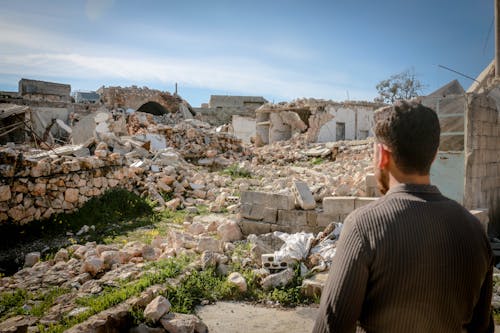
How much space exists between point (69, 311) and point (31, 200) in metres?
4.25

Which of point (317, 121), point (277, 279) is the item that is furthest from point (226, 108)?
point (277, 279)

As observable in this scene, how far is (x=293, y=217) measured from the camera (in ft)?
20.2

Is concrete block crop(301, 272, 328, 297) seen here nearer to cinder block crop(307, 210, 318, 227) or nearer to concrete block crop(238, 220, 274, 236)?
cinder block crop(307, 210, 318, 227)

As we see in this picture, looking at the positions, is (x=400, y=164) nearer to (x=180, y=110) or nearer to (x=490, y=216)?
(x=490, y=216)

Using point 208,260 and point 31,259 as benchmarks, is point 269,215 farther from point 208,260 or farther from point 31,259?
point 31,259

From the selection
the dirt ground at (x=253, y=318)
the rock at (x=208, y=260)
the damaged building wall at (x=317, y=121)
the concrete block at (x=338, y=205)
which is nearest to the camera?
the dirt ground at (x=253, y=318)

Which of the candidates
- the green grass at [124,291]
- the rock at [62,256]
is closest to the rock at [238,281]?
the green grass at [124,291]

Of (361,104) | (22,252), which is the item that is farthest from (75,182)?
(361,104)

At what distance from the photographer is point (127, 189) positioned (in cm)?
905

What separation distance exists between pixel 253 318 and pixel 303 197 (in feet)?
9.19

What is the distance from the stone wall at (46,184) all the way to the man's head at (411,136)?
717cm

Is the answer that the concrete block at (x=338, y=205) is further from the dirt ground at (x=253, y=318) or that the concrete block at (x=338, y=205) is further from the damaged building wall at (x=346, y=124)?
the damaged building wall at (x=346, y=124)

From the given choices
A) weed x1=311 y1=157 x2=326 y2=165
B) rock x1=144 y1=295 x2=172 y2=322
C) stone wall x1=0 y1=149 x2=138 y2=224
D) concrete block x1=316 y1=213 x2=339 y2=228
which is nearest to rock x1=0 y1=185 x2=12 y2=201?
stone wall x1=0 y1=149 x2=138 y2=224

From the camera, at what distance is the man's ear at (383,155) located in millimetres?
1381
